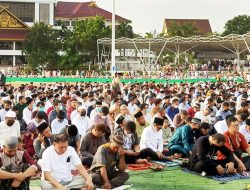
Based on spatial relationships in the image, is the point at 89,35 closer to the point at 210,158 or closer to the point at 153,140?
the point at 153,140

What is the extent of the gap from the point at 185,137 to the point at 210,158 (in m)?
1.40

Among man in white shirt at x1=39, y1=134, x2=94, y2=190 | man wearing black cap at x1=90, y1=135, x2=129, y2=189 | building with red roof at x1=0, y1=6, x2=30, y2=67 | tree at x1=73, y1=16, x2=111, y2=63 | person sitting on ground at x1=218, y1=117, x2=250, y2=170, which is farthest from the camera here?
building with red roof at x1=0, y1=6, x2=30, y2=67

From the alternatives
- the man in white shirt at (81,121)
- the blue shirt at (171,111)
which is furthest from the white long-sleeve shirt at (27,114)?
the blue shirt at (171,111)

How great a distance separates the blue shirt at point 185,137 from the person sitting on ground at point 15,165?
158 inches

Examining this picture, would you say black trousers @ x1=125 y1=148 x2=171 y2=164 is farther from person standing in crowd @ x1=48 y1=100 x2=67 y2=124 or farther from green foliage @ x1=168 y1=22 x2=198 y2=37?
green foliage @ x1=168 y1=22 x2=198 y2=37

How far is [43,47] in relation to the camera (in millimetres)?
47688

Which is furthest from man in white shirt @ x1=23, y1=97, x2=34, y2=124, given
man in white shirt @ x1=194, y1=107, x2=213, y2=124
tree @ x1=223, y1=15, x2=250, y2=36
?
tree @ x1=223, y1=15, x2=250, y2=36

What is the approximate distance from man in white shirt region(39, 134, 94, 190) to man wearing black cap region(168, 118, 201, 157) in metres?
3.46

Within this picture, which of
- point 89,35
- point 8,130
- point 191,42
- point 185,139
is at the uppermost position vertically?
point 89,35

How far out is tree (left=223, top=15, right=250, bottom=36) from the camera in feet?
237

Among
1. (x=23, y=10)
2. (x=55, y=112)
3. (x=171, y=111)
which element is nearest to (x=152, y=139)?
(x=55, y=112)

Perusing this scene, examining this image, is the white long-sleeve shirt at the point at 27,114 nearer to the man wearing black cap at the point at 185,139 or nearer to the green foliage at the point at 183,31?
the man wearing black cap at the point at 185,139

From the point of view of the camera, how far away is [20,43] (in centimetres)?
5859

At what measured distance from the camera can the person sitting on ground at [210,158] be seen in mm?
8180
